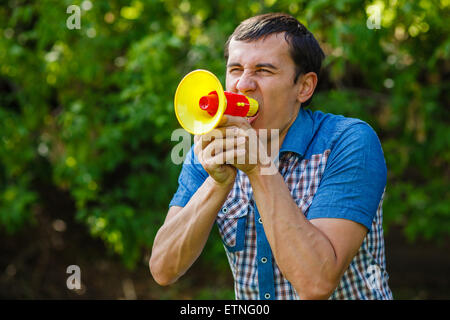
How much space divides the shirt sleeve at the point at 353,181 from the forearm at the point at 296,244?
15 cm

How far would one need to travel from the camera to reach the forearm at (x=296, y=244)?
5.74 feet

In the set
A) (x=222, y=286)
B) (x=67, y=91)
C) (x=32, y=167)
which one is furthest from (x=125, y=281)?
(x=67, y=91)

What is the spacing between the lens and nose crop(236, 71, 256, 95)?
Result: 207 cm

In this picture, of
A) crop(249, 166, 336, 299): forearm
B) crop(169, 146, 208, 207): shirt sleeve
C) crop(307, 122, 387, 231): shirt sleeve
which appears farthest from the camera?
crop(169, 146, 208, 207): shirt sleeve

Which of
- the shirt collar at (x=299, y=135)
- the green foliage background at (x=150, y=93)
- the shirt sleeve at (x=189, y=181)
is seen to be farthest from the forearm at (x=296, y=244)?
the green foliage background at (x=150, y=93)

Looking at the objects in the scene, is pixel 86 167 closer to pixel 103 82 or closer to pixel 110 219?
pixel 110 219

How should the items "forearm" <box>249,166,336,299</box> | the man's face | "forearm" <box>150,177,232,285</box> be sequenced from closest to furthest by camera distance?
"forearm" <box>249,166,336,299</box>
"forearm" <box>150,177,232,285</box>
the man's face

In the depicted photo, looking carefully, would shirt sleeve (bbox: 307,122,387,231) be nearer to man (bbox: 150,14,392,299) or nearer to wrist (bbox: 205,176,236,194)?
man (bbox: 150,14,392,299)

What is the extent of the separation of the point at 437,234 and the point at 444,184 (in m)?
0.45

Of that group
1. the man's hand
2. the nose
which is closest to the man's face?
the nose

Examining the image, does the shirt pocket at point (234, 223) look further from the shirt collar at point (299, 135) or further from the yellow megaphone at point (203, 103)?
the yellow megaphone at point (203, 103)

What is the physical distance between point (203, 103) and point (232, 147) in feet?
0.64

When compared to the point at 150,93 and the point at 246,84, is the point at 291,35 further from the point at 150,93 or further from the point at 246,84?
the point at 150,93
